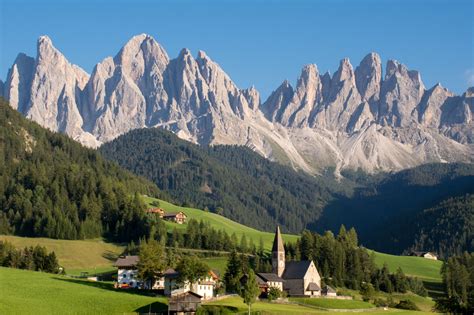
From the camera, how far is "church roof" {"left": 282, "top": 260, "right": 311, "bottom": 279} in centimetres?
15673

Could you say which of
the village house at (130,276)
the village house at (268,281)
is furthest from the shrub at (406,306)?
the village house at (130,276)

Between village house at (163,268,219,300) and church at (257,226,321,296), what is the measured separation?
1321 centimetres

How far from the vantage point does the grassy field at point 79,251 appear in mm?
172500

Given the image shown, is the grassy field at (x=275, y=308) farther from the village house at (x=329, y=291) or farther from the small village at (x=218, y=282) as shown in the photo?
the village house at (x=329, y=291)

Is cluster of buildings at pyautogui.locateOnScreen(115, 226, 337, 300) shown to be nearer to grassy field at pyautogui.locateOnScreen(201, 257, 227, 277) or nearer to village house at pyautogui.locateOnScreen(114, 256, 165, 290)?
village house at pyautogui.locateOnScreen(114, 256, 165, 290)

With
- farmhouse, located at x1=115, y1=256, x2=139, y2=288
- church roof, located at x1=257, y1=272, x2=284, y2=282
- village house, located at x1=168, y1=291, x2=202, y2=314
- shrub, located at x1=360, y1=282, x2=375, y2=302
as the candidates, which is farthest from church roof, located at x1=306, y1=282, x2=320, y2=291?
village house, located at x1=168, y1=291, x2=202, y2=314

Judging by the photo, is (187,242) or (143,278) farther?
(187,242)

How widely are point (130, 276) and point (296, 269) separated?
33664 mm

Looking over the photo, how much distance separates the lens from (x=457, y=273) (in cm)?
18188

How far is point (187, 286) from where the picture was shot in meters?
133

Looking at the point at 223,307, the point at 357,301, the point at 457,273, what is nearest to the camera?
the point at 223,307

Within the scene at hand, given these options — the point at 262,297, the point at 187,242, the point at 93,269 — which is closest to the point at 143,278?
the point at 262,297

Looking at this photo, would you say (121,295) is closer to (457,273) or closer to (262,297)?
(262,297)

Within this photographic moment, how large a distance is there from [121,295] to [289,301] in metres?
32.9
